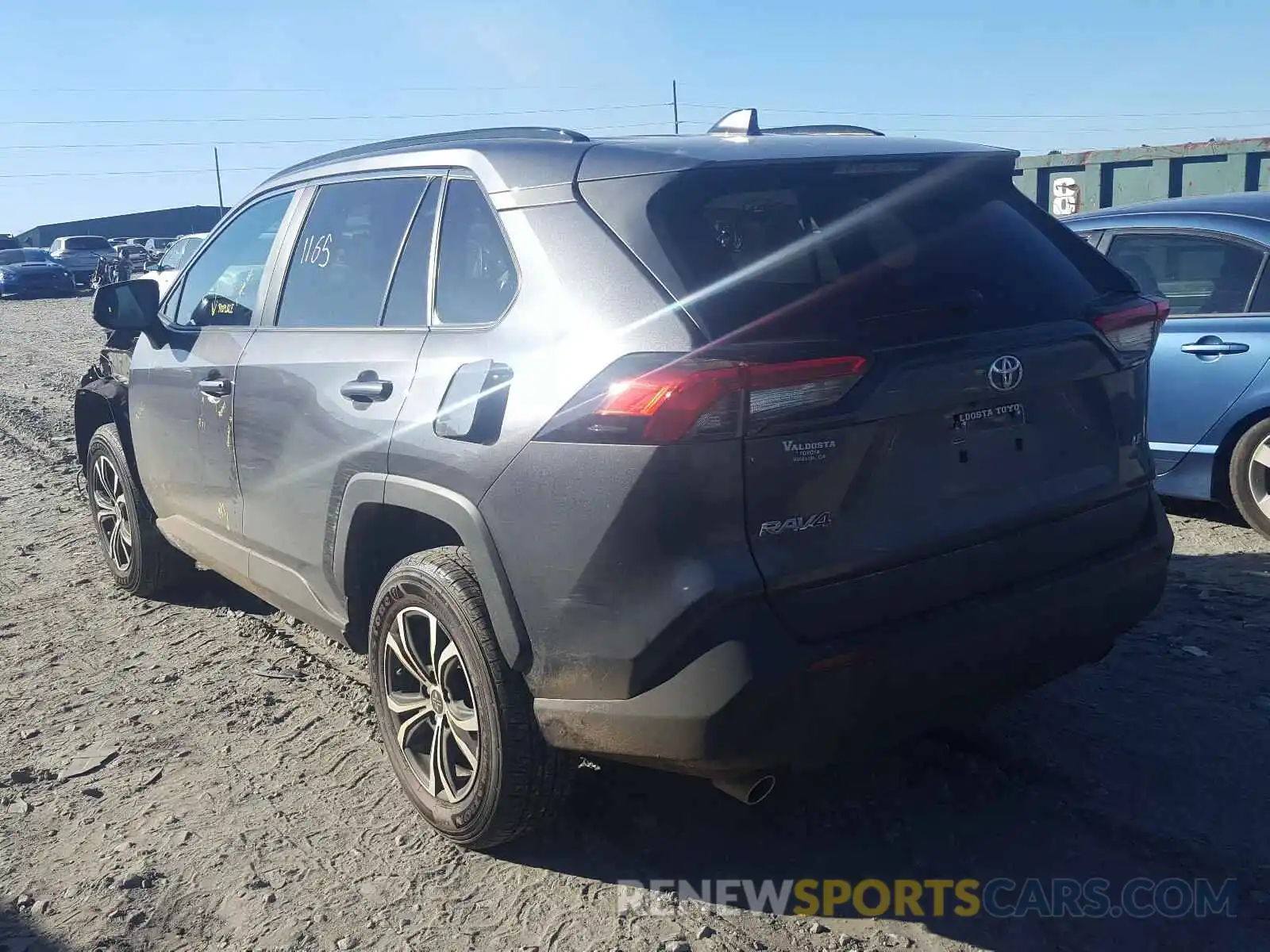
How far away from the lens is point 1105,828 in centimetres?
317

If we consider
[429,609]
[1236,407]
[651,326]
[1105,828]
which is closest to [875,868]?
[1105,828]

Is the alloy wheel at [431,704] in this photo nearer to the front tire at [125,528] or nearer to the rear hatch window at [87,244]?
the front tire at [125,528]

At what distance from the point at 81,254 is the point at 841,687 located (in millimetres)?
42582

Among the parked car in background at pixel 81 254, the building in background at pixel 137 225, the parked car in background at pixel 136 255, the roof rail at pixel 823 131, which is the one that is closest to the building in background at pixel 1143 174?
the roof rail at pixel 823 131

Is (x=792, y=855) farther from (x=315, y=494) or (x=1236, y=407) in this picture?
(x=1236, y=407)

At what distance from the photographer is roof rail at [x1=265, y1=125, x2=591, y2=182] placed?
329 centimetres

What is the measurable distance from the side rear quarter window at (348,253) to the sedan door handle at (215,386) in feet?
1.09

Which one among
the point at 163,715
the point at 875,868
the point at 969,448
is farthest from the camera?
the point at 163,715

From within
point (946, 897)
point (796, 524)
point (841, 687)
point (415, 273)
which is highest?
point (415, 273)

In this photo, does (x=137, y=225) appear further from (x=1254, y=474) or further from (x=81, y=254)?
(x=1254, y=474)

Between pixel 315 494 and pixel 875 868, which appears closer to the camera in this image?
pixel 875 868

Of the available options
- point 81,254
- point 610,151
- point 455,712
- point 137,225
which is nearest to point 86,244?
point 81,254

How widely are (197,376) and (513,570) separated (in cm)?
216

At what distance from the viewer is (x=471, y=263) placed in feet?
10.6
